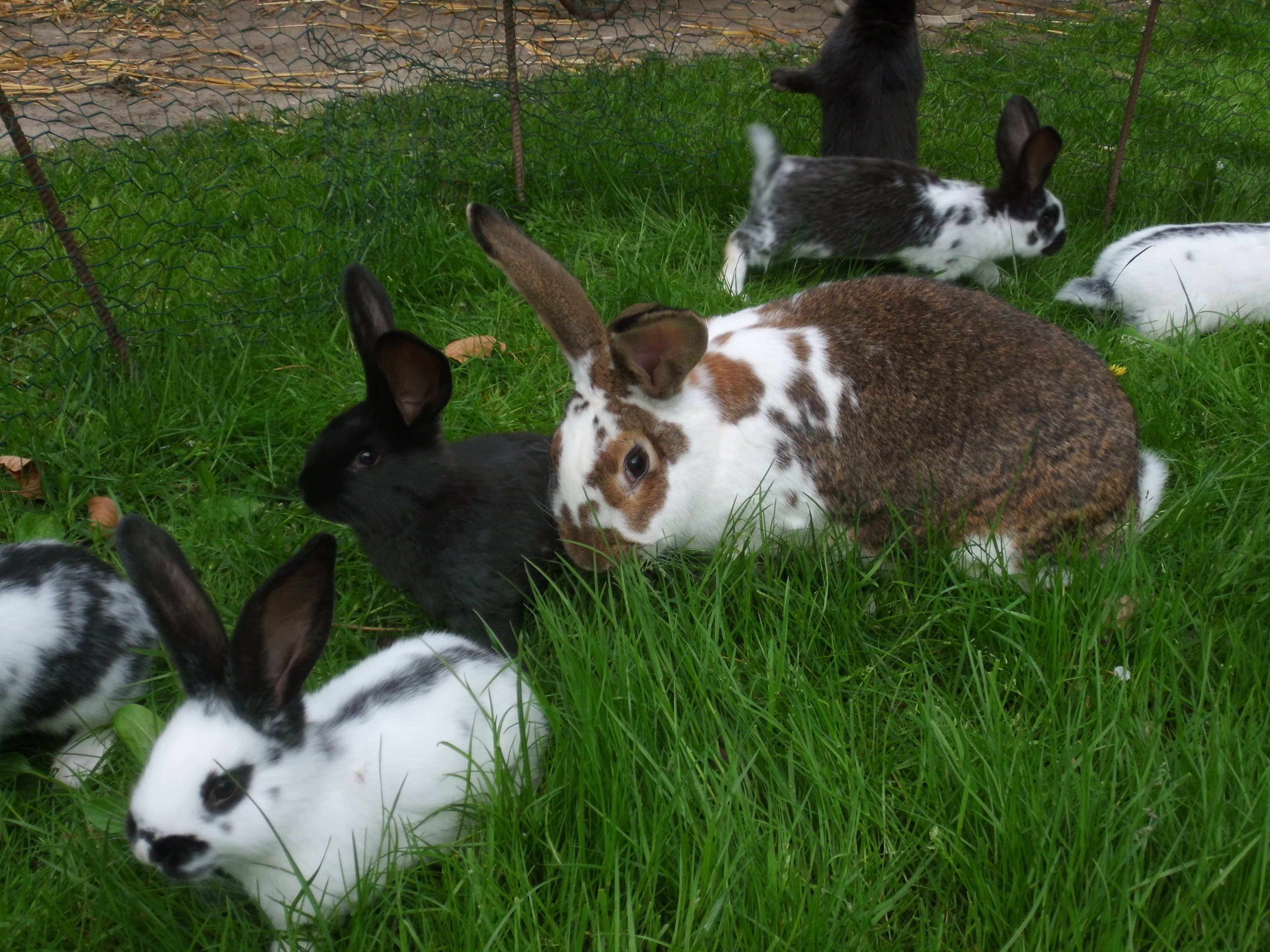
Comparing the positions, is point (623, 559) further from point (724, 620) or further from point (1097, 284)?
point (1097, 284)

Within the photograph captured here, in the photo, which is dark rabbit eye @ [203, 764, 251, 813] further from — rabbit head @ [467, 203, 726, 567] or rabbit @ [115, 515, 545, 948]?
rabbit head @ [467, 203, 726, 567]

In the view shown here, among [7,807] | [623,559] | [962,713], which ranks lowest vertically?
[7,807]

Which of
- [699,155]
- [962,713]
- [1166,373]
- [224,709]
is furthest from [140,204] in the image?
[1166,373]

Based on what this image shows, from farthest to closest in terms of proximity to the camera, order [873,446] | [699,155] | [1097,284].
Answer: [699,155]
[1097,284]
[873,446]

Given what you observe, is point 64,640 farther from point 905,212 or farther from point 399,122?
point 905,212

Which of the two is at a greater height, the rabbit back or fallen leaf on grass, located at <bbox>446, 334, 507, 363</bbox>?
fallen leaf on grass, located at <bbox>446, 334, 507, 363</bbox>

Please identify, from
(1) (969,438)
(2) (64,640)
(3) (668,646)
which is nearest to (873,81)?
(1) (969,438)

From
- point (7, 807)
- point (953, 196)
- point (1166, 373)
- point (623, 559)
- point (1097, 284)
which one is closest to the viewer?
point (7, 807)

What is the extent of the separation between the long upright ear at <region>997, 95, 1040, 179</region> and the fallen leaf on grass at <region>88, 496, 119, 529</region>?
10.6 ft

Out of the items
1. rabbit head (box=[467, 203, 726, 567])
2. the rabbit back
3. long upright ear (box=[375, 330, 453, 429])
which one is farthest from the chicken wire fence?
rabbit head (box=[467, 203, 726, 567])

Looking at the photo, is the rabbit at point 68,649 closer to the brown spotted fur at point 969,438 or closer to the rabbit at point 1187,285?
the brown spotted fur at point 969,438

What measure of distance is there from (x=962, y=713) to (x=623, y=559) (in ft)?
2.43

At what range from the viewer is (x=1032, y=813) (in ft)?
5.16

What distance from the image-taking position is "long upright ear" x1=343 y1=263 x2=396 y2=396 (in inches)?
85.0
